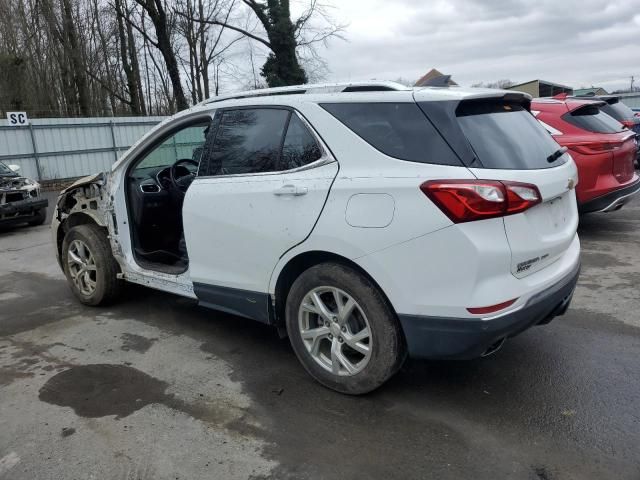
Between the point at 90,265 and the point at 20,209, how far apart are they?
253 inches

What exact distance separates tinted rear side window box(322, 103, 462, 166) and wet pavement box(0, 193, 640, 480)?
4.75ft

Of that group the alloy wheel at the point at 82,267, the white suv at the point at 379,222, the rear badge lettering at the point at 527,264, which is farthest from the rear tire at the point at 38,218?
the rear badge lettering at the point at 527,264

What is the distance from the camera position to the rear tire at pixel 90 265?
4895 mm

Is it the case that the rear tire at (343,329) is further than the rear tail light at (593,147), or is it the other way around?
the rear tail light at (593,147)

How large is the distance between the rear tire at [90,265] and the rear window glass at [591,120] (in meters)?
5.71

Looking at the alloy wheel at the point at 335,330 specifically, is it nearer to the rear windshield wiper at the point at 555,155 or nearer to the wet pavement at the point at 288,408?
the wet pavement at the point at 288,408

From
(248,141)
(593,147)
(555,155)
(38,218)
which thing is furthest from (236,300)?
(38,218)

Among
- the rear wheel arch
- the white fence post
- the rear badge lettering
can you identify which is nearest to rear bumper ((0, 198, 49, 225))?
the white fence post

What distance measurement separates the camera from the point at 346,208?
298cm

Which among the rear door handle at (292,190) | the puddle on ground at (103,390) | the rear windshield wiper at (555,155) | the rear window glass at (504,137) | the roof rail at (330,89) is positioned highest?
the roof rail at (330,89)

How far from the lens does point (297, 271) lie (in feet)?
11.2

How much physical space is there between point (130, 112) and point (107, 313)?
28123 mm

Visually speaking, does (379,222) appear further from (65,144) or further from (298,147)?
(65,144)

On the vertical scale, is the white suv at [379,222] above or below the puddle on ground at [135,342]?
above
